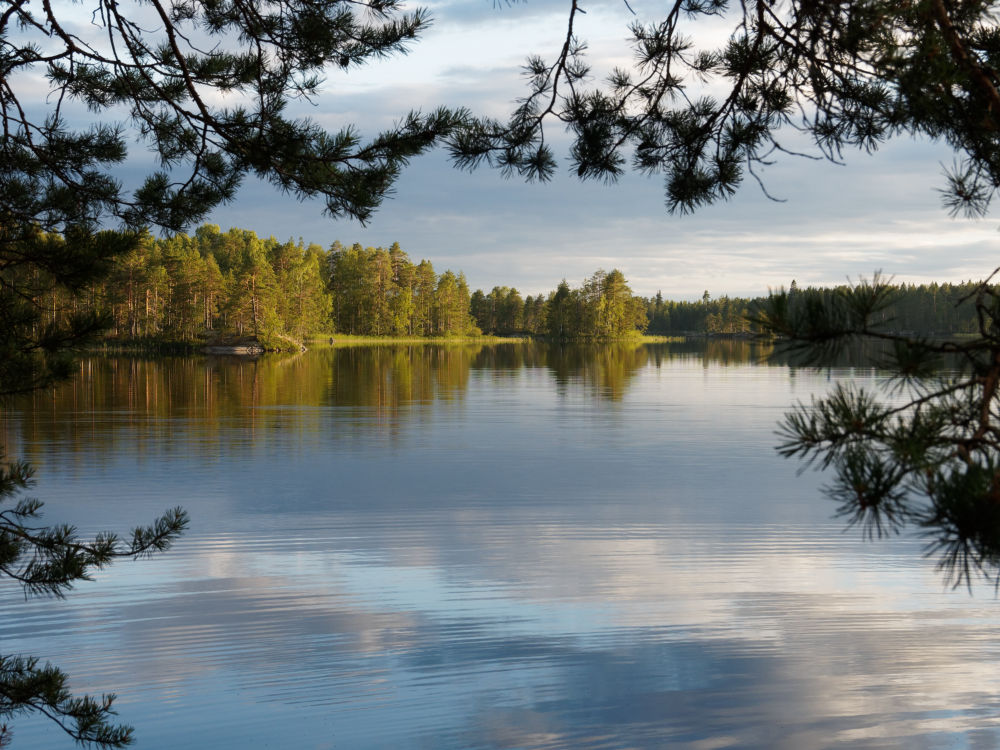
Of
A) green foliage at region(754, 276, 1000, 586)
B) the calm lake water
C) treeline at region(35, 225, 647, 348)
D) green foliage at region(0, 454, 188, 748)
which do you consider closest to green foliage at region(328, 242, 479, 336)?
Result: treeline at region(35, 225, 647, 348)

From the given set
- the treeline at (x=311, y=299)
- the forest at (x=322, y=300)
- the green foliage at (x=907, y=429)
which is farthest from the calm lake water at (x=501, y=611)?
the treeline at (x=311, y=299)

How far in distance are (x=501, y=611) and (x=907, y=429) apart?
4309 millimetres

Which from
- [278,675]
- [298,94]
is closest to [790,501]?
[278,675]

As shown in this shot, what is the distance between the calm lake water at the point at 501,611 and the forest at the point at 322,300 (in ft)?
67.5

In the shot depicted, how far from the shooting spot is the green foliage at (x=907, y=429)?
1.90m

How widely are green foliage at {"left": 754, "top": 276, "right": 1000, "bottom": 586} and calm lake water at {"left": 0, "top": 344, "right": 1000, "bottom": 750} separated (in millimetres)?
2654

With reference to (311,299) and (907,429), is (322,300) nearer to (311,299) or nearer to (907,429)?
(311,299)

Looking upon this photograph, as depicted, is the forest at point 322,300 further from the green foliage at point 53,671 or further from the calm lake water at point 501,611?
the green foliage at point 53,671

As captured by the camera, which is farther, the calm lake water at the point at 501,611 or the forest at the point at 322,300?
the forest at the point at 322,300

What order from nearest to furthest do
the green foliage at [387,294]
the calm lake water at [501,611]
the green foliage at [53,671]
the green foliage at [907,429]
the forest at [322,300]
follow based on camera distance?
1. the green foliage at [907,429]
2. the green foliage at [53,671]
3. the calm lake water at [501,611]
4. the forest at [322,300]
5. the green foliage at [387,294]

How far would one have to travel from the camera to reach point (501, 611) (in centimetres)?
592

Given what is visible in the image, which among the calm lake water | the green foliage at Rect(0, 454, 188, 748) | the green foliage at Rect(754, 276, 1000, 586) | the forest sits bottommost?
the calm lake water

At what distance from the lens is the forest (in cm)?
5753

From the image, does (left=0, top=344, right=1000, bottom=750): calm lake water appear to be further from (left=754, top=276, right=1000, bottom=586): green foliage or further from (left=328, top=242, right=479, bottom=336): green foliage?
(left=328, top=242, right=479, bottom=336): green foliage
